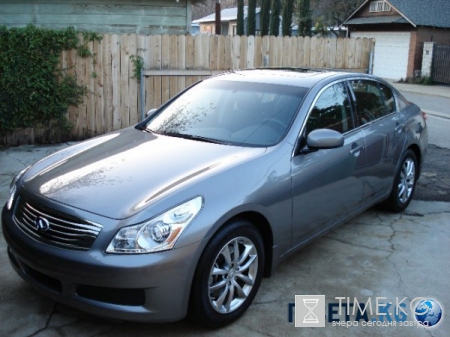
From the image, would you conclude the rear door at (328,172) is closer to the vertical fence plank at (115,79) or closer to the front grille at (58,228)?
the front grille at (58,228)

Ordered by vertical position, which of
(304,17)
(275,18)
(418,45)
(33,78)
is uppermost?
(275,18)

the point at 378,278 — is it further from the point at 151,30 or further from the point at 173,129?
the point at 151,30

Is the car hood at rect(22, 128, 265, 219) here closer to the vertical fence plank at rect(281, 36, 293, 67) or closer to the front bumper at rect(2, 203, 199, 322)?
the front bumper at rect(2, 203, 199, 322)

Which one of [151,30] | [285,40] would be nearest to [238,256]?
[285,40]

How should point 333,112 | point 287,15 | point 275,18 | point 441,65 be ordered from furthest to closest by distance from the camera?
point 275,18 < point 287,15 < point 441,65 < point 333,112

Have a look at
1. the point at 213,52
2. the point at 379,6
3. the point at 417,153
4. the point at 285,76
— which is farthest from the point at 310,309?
the point at 379,6

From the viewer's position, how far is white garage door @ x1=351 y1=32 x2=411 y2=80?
1059 inches

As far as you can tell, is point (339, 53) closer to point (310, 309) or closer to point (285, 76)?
point (285, 76)

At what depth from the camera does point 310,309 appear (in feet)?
11.7

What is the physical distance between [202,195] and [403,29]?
27.2 m

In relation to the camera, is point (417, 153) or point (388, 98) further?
point (417, 153)

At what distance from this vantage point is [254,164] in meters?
3.47

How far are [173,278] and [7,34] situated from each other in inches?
257

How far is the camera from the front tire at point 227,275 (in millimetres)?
3002
